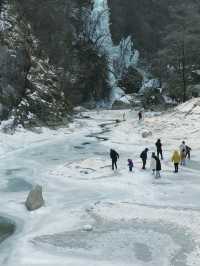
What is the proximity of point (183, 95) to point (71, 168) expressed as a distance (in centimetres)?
3736

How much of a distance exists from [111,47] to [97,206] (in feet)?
220

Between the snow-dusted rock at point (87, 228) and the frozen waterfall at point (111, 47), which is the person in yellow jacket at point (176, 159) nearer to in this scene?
the snow-dusted rock at point (87, 228)

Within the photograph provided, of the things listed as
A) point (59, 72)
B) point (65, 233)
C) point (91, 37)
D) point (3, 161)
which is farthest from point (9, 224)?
point (91, 37)

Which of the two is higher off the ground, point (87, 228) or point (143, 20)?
point (143, 20)

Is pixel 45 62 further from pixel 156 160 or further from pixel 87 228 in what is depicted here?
pixel 87 228

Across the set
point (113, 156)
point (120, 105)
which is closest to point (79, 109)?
point (120, 105)

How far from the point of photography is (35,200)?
21672 millimetres

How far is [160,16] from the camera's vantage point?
99.1 m

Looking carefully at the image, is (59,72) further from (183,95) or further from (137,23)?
(137,23)

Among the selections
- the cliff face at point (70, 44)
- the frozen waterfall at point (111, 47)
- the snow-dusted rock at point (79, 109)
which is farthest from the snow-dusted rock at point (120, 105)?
the snow-dusted rock at point (79, 109)

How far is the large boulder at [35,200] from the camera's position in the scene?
70.2 feet

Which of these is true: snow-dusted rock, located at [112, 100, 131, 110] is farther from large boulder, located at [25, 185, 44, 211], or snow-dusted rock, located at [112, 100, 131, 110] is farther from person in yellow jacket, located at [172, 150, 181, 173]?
large boulder, located at [25, 185, 44, 211]

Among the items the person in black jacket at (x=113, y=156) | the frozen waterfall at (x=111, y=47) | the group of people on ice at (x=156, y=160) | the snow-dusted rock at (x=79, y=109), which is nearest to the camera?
the group of people on ice at (x=156, y=160)

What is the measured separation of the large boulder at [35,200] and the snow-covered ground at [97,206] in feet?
0.95
